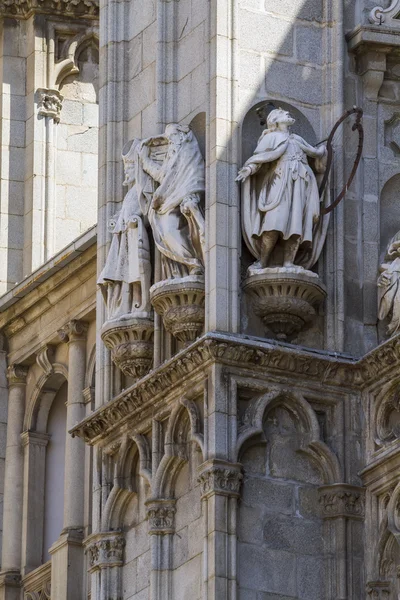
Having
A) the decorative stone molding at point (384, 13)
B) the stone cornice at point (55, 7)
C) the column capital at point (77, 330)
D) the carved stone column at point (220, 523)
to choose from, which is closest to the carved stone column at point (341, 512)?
the carved stone column at point (220, 523)

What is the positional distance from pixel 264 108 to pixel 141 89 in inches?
75.4

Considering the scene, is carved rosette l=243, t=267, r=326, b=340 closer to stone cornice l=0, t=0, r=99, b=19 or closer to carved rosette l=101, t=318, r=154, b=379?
carved rosette l=101, t=318, r=154, b=379

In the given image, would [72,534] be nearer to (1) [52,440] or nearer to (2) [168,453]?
(1) [52,440]

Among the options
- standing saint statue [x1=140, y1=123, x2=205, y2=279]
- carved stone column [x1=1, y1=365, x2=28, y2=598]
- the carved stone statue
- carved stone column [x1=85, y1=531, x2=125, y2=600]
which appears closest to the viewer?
the carved stone statue

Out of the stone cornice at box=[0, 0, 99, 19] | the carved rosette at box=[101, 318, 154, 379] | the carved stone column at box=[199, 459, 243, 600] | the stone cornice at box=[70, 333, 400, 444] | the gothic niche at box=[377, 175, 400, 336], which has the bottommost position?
the carved stone column at box=[199, 459, 243, 600]

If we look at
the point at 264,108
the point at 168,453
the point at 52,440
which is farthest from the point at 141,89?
the point at 52,440

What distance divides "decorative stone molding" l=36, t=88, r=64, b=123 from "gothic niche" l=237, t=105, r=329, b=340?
11.3 m

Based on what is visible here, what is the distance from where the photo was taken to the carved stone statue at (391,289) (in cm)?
3550

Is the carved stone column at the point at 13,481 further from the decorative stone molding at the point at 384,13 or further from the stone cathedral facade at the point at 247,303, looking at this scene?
the decorative stone molding at the point at 384,13

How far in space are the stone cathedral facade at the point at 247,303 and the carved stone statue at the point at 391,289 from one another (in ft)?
0.08

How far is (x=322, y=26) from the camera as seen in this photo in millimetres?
36844

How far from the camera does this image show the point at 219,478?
113 ft

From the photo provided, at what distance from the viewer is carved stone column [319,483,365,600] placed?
34.7 meters

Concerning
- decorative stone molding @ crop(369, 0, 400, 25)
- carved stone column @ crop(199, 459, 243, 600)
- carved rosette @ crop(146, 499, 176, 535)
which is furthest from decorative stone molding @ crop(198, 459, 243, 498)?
decorative stone molding @ crop(369, 0, 400, 25)
